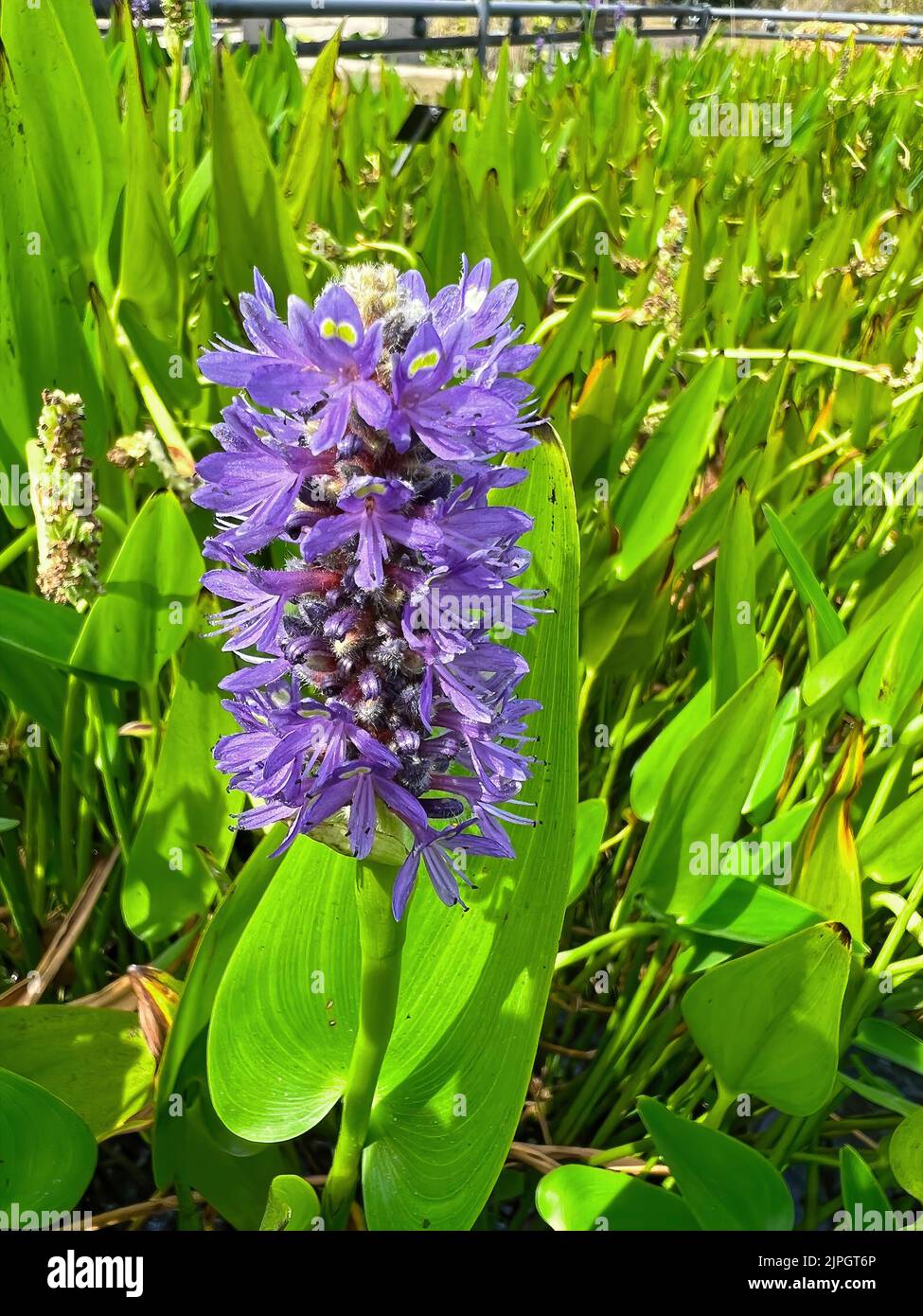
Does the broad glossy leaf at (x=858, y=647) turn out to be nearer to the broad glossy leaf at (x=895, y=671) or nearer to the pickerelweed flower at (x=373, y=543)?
the broad glossy leaf at (x=895, y=671)

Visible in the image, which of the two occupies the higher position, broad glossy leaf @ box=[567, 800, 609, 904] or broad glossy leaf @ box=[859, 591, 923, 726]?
broad glossy leaf @ box=[859, 591, 923, 726]

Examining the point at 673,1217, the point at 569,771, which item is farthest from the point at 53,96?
the point at 673,1217

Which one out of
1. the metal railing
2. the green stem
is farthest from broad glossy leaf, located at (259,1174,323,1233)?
the metal railing

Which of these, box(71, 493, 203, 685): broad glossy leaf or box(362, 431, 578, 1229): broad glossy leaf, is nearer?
box(362, 431, 578, 1229): broad glossy leaf

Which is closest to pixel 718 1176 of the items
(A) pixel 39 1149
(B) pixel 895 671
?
(A) pixel 39 1149

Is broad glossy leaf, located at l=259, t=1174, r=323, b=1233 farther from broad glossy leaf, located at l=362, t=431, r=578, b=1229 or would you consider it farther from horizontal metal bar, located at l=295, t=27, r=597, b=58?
horizontal metal bar, located at l=295, t=27, r=597, b=58

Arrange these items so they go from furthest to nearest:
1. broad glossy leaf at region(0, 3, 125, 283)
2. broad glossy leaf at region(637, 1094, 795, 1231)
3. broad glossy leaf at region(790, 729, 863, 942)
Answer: broad glossy leaf at region(0, 3, 125, 283) < broad glossy leaf at region(790, 729, 863, 942) < broad glossy leaf at region(637, 1094, 795, 1231)
